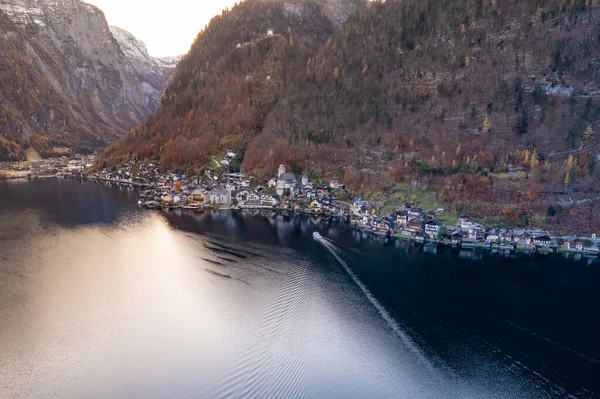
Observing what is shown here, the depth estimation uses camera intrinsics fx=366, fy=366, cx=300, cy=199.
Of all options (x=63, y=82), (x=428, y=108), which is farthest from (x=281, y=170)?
(x=63, y=82)

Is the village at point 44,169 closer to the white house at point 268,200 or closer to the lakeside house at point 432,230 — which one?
the white house at point 268,200

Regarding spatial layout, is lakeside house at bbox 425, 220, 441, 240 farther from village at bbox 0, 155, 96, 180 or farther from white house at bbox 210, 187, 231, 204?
village at bbox 0, 155, 96, 180

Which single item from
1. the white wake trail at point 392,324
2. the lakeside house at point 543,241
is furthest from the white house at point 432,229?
the white wake trail at point 392,324

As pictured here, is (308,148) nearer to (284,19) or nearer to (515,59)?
(515,59)

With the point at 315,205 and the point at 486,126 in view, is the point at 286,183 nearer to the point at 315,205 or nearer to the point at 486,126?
the point at 315,205

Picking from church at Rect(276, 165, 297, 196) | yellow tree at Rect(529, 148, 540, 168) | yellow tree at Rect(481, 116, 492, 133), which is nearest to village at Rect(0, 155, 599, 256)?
church at Rect(276, 165, 297, 196)

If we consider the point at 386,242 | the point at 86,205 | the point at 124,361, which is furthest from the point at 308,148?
the point at 124,361

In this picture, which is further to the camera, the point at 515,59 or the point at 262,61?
the point at 262,61
